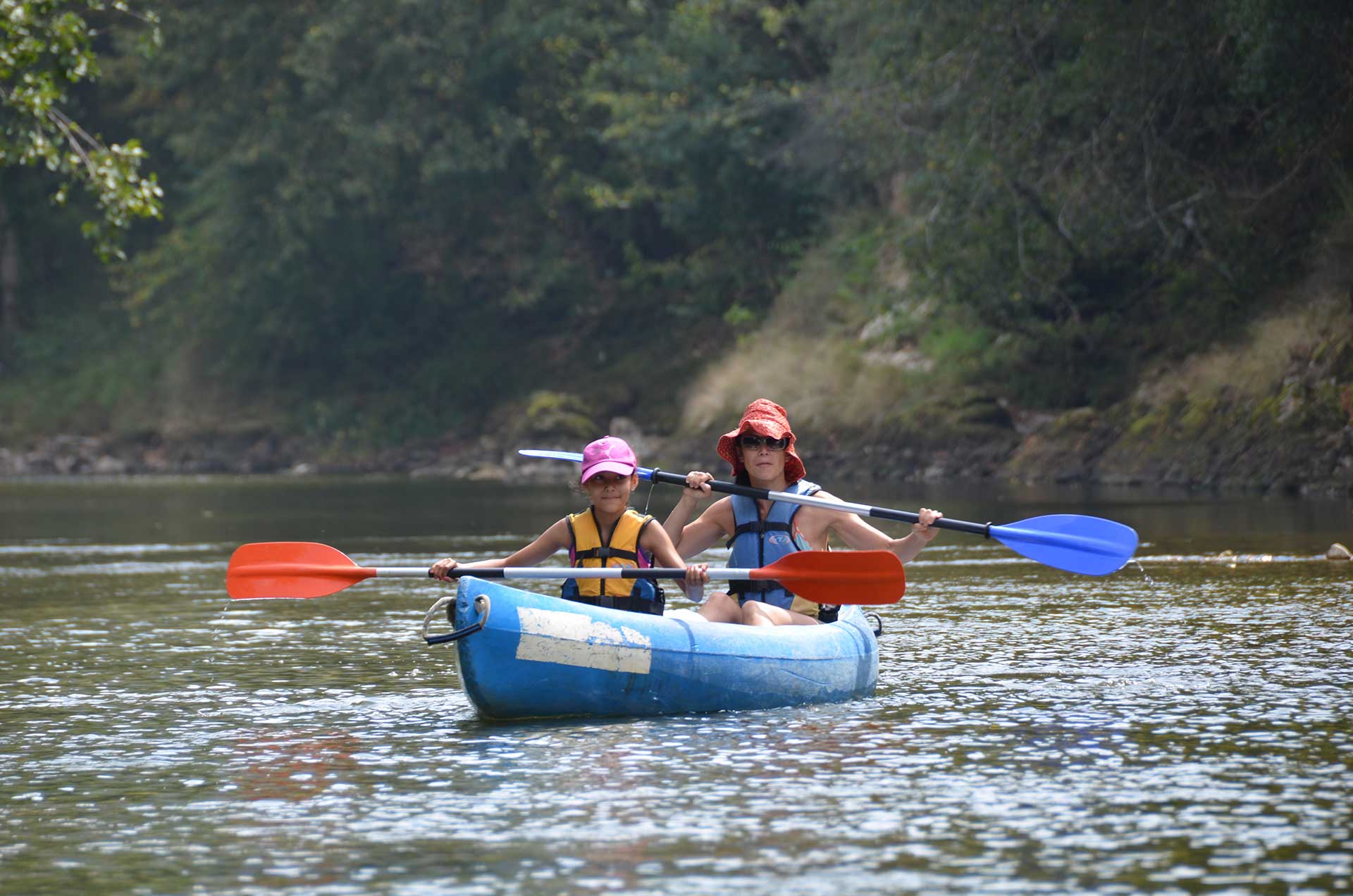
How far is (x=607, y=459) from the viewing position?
8.55 metres

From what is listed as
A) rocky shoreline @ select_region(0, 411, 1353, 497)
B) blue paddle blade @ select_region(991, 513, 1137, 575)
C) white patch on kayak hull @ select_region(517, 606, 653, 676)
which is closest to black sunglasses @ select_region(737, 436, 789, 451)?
blue paddle blade @ select_region(991, 513, 1137, 575)

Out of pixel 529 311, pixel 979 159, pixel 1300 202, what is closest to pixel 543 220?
pixel 529 311

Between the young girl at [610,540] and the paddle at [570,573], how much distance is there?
0.41 ft

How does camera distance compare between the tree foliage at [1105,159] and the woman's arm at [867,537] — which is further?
the tree foliage at [1105,159]

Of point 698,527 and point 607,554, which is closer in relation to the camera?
point 607,554

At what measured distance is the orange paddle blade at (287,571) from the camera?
29.9 feet

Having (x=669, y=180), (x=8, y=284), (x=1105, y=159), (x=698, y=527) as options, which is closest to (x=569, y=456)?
(x=698, y=527)

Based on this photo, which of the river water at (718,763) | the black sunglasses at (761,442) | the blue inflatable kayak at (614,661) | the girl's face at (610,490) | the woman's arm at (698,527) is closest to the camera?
the river water at (718,763)

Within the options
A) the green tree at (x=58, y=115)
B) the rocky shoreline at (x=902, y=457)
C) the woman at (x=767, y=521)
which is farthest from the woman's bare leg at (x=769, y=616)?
the rocky shoreline at (x=902, y=457)

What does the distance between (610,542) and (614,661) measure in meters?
0.75

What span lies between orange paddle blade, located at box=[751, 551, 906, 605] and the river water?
480 mm

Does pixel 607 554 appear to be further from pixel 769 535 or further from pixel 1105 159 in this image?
pixel 1105 159

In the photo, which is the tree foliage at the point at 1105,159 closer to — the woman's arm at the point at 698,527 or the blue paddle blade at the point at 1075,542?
the blue paddle blade at the point at 1075,542

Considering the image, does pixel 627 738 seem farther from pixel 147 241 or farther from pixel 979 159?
pixel 147 241
